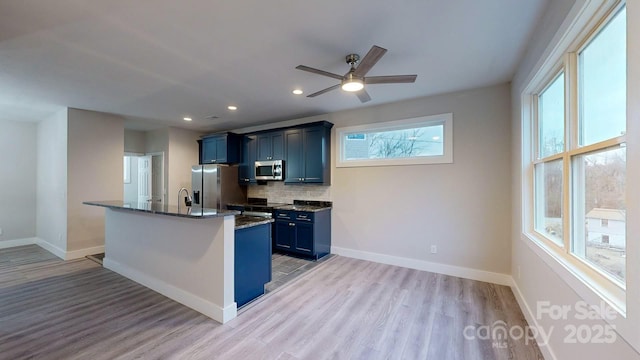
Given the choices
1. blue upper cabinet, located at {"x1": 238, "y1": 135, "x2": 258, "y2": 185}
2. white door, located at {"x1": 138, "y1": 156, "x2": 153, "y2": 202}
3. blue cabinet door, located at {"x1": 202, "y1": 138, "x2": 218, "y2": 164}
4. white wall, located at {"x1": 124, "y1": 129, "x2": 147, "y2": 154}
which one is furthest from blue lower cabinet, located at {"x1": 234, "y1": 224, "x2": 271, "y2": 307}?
white wall, located at {"x1": 124, "y1": 129, "x2": 147, "y2": 154}

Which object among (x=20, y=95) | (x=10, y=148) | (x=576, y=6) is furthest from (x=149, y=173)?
(x=576, y=6)

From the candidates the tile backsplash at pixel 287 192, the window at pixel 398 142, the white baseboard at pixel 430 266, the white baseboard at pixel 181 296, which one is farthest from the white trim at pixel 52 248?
the window at pixel 398 142

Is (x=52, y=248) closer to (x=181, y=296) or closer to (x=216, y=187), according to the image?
(x=216, y=187)

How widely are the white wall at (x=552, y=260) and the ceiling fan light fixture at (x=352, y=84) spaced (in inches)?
56.7

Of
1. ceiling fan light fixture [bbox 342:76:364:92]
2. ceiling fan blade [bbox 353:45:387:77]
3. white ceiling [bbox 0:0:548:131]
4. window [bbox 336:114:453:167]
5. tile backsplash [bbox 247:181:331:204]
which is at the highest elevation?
white ceiling [bbox 0:0:548:131]

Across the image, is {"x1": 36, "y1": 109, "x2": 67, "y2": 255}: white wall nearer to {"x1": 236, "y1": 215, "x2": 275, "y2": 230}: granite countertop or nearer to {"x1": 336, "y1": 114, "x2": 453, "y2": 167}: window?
{"x1": 236, "y1": 215, "x2": 275, "y2": 230}: granite countertop

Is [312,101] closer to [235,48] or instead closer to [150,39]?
[235,48]

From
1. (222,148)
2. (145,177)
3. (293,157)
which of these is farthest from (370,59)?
(145,177)

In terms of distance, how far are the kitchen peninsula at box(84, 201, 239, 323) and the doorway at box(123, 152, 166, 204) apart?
2743 mm

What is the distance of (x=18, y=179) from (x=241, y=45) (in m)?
6.40

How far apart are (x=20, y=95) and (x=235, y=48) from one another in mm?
3795

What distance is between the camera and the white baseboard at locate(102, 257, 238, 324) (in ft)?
8.30

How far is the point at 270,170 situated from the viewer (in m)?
5.32

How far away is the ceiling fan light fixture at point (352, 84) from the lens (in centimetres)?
246
